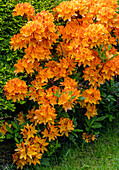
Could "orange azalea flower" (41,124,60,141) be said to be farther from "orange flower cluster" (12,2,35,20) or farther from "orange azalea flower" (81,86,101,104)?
"orange flower cluster" (12,2,35,20)

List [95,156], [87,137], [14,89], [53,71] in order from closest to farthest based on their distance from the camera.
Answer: [14,89]
[53,71]
[95,156]
[87,137]

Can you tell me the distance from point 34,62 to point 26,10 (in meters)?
0.65

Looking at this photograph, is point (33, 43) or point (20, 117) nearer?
point (33, 43)

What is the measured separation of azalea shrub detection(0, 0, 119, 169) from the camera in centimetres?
256

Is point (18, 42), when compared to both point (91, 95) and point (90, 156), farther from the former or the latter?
point (90, 156)

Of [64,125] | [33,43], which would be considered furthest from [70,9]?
[64,125]

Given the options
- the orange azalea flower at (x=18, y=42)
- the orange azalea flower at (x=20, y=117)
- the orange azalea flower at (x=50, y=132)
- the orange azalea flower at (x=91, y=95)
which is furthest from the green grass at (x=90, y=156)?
the orange azalea flower at (x=18, y=42)

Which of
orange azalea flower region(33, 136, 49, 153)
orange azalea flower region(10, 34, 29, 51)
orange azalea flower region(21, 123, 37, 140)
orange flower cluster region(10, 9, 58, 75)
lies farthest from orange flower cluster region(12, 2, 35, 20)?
orange azalea flower region(33, 136, 49, 153)

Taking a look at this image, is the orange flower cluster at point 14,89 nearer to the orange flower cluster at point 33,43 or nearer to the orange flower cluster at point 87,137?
the orange flower cluster at point 33,43

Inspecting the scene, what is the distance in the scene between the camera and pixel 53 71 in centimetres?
290

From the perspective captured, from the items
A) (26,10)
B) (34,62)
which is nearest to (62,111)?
(34,62)

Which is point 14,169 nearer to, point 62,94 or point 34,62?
point 62,94

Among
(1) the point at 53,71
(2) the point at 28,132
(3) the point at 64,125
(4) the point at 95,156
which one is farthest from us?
(4) the point at 95,156

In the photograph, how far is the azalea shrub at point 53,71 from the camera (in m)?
2.56
